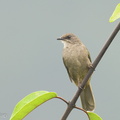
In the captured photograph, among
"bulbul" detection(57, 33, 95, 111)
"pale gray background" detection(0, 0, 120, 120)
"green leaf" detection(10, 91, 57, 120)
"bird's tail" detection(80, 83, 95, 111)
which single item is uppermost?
"green leaf" detection(10, 91, 57, 120)

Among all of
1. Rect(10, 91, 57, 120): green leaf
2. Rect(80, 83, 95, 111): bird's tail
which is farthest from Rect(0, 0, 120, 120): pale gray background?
Rect(10, 91, 57, 120): green leaf

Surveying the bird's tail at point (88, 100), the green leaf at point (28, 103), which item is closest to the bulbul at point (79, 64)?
the bird's tail at point (88, 100)

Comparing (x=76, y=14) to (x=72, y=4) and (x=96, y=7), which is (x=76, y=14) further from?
(x=72, y=4)

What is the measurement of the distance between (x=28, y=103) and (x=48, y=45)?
8676 cm

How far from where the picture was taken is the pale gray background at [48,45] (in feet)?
203

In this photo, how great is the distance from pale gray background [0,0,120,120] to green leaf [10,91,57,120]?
47.2 m

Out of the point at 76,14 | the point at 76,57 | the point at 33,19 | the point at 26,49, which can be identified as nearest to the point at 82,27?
the point at 26,49

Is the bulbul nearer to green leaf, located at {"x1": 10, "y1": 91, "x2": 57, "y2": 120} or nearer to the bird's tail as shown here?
the bird's tail

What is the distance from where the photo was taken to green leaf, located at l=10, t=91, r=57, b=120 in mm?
3387

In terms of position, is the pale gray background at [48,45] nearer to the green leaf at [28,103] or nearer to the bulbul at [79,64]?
the bulbul at [79,64]

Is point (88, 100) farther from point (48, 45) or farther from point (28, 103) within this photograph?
point (48, 45)

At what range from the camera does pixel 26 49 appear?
87250mm

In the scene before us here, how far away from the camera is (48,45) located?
3548 inches

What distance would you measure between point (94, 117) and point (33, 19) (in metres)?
112
